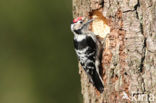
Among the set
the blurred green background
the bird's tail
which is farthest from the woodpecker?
the blurred green background

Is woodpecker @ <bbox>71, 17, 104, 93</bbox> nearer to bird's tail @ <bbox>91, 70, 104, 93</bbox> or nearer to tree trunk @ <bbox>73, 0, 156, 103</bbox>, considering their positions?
bird's tail @ <bbox>91, 70, 104, 93</bbox>

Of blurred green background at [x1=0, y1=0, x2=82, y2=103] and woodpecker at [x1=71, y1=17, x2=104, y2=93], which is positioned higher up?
woodpecker at [x1=71, y1=17, x2=104, y2=93]

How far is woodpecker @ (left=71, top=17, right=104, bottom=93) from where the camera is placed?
4031mm

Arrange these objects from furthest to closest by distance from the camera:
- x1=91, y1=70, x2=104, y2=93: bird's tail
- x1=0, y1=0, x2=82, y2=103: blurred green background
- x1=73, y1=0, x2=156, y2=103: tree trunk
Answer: x1=0, y1=0, x2=82, y2=103: blurred green background
x1=91, y1=70, x2=104, y2=93: bird's tail
x1=73, y1=0, x2=156, y2=103: tree trunk

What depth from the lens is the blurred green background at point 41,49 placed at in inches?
388

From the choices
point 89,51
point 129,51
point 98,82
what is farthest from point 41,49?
point 129,51

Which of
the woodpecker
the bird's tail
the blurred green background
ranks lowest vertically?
the blurred green background

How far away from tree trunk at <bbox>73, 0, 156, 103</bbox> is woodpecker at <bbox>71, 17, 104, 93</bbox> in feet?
0.33

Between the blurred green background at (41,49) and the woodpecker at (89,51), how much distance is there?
17.2 ft

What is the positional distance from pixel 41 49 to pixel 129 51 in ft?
21.2

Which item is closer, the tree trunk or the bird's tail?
the tree trunk

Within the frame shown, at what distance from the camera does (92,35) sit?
14.0 ft

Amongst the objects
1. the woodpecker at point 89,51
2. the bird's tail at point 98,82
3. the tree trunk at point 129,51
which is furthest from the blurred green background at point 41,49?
the tree trunk at point 129,51

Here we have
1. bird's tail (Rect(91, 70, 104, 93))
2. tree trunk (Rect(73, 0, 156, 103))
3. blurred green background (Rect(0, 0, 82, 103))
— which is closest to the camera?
tree trunk (Rect(73, 0, 156, 103))
